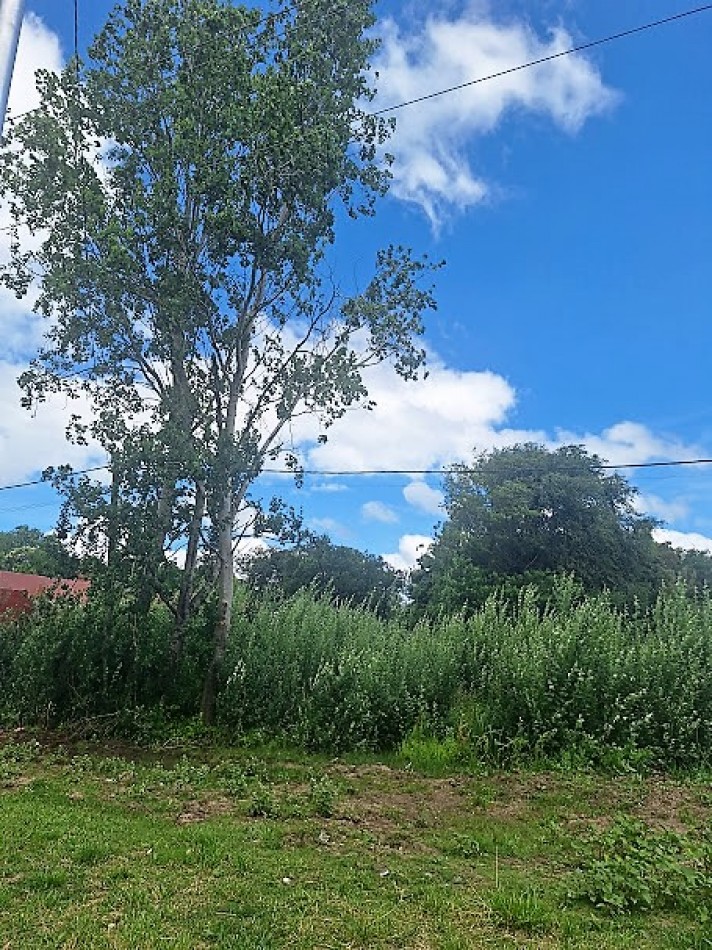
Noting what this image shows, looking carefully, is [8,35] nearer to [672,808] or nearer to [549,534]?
[672,808]

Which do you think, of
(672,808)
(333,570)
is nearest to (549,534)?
(333,570)

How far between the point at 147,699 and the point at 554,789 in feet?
15.0

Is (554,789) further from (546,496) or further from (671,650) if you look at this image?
(546,496)

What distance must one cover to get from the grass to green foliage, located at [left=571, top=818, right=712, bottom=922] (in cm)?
2

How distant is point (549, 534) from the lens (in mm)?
21500

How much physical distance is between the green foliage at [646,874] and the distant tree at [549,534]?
15819 millimetres

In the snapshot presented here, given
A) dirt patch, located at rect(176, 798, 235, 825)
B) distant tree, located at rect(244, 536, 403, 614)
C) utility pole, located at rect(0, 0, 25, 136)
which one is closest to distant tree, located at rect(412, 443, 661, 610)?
distant tree, located at rect(244, 536, 403, 614)

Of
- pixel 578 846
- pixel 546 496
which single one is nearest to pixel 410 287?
pixel 578 846

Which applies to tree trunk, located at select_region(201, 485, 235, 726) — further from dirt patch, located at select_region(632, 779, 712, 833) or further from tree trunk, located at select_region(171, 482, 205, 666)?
dirt patch, located at select_region(632, 779, 712, 833)

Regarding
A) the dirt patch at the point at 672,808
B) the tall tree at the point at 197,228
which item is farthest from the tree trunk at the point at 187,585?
the dirt patch at the point at 672,808

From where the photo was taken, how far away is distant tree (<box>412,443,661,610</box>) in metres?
20.9

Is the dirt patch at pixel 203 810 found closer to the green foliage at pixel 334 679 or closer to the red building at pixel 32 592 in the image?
the green foliage at pixel 334 679

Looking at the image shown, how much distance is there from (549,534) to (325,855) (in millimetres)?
18402

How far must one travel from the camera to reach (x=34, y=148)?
8656 millimetres
